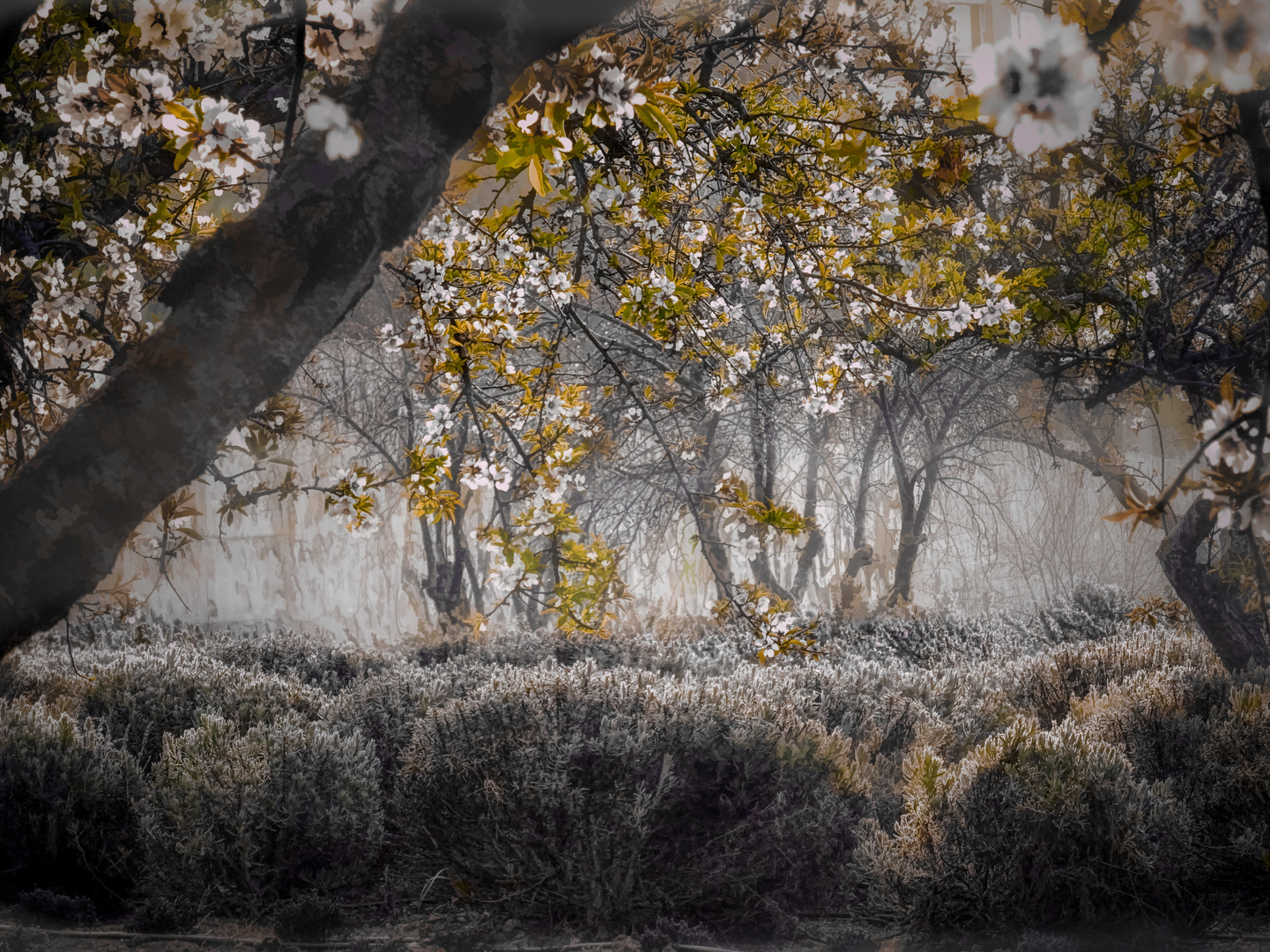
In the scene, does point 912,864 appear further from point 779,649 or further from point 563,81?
point 563,81

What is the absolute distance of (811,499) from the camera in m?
5.41

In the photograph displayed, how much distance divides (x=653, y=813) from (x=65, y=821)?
5.42 feet

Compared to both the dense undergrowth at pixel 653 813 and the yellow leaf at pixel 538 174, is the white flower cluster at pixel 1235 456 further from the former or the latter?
the dense undergrowth at pixel 653 813

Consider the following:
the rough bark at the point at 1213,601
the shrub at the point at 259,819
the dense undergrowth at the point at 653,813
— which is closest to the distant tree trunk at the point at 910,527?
the rough bark at the point at 1213,601

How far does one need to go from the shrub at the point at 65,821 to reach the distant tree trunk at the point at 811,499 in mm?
3981

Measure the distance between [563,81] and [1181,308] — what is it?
3002 millimetres

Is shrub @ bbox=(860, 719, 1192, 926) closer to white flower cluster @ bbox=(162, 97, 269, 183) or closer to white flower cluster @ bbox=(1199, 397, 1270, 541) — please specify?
white flower cluster @ bbox=(1199, 397, 1270, 541)

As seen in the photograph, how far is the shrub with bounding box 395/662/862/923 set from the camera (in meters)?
2.06

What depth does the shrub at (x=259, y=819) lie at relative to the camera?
2.11 meters

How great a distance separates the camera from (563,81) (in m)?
1.14

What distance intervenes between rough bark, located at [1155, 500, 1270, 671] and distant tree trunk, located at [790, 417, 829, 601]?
2359 mm

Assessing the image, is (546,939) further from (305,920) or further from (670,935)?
(305,920)

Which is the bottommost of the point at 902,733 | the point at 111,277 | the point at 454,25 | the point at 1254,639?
the point at 902,733

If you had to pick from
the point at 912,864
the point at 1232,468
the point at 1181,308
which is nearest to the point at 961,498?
the point at 1181,308
